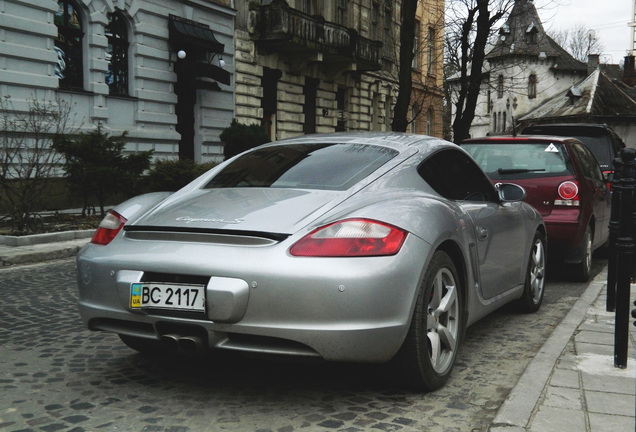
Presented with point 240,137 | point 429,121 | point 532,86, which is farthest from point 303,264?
point 532,86

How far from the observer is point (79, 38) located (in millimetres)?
16797

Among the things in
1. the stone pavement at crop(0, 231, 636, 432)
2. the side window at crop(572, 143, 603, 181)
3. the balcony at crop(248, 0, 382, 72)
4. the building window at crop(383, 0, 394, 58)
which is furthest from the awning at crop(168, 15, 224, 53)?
the stone pavement at crop(0, 231, 636, 432)

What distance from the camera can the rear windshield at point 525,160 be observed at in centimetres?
771

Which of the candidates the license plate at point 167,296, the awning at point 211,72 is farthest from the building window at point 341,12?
the license plate at point 167,296

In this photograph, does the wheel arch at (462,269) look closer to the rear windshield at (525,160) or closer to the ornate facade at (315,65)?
the rear windshield at (525,160)

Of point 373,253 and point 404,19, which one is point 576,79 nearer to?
point 404,19

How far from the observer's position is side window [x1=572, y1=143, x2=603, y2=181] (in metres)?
8.05

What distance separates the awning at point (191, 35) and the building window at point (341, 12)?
408 inches

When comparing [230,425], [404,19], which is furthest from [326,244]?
[404,19]

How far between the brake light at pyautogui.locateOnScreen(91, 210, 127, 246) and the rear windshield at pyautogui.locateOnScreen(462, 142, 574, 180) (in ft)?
16.4

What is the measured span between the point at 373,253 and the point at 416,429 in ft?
2.72

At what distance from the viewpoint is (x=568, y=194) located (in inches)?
297

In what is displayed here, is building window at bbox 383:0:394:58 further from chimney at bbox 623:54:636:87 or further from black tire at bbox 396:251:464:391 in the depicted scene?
chimney at bbox 623:54:636:87

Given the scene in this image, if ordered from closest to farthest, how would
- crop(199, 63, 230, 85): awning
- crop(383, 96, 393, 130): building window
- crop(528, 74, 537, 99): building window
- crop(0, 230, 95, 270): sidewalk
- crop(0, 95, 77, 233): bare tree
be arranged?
crop(0, 230, 95, 270): sidewalk < crop(0, 95, 77, 233): bare tree < crop(199, 63, 230, 85): awning < crop(383, 96, 393, 130): building window < crop(528, 74, 537, 99): building window
